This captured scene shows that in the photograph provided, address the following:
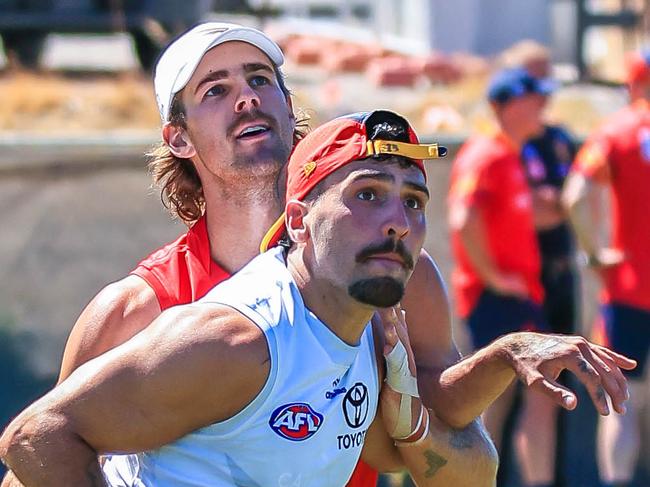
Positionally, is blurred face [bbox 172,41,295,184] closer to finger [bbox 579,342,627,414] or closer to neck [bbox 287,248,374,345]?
neck [bbox 287,248,374,345]

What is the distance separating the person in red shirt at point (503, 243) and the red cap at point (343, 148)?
12.7 feet

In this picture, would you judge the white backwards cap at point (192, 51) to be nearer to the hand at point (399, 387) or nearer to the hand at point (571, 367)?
the hand at point (399, 387)

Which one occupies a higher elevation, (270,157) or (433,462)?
(270,157)

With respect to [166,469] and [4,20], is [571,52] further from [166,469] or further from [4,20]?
[166,469]

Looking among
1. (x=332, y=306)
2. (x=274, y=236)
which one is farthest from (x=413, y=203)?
(x=274, y=236)

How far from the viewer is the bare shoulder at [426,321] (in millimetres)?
3234

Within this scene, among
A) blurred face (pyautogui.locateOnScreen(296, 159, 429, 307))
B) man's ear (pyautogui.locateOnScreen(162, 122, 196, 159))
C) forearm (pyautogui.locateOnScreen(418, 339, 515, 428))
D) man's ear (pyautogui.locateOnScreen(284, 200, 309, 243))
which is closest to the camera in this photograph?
blurred face (pyautogui.locateOnScreen(296, 159, 429, 307))

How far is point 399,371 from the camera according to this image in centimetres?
298

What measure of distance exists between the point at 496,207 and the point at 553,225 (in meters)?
0.38

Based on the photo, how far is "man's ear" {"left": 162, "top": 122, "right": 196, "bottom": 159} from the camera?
11.4 ft

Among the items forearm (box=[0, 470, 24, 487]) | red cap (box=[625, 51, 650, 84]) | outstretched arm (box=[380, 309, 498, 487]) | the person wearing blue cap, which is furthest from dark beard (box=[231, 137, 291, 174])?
red cap (box=[625, 51, 650, 84])

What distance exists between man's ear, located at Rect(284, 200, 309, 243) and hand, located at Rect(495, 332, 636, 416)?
46 centimetres

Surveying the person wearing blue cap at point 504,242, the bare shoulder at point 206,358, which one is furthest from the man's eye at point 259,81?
the person wearing blue cap at point 504,242

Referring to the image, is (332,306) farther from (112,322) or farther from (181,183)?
(181,183)
